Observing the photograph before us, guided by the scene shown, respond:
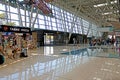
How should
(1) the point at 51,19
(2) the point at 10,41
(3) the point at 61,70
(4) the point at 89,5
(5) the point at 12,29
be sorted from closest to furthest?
(3) the point at 61,70 < (5) the point at 12,29 < (2) the point at 10,41 < (1) the point at 51,19 < (4) the point at 89,5

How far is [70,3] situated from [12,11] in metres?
14.4

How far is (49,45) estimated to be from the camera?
29422mm

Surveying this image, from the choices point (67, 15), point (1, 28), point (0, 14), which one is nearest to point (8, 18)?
point (0, 14)

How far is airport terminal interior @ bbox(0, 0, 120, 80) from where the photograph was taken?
23.3 feet

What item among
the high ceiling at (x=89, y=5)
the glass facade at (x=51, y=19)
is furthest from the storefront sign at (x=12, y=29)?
the high ceiling at (x=89, y=5)

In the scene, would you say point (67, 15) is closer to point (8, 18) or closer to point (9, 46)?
point (8, 18)

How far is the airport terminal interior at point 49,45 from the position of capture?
7.11 m

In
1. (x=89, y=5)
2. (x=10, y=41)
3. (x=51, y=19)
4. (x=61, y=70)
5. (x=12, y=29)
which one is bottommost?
(x=61, y=70)

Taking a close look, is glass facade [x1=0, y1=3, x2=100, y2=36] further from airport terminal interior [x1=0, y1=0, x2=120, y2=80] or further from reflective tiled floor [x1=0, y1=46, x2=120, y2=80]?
reflective tiled floor [x1=0, y1=46, x2=120, y2=80]

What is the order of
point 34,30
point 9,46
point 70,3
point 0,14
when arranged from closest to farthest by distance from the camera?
point 9,46, point 0,14, point 34,30, point 70,3

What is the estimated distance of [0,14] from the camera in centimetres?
1947

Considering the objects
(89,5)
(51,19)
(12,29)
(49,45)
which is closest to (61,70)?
(12,29)

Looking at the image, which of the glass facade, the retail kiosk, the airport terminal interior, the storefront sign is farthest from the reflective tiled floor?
the glass facade

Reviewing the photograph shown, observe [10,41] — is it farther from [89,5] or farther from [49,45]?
[89,5]
